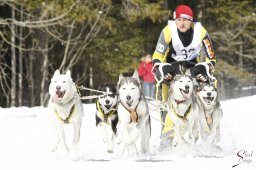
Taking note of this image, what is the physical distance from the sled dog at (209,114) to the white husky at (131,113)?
68cm

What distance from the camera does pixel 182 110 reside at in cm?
661

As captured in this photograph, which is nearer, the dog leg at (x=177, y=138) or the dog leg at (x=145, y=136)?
the dog leg at (x=177, y=138)

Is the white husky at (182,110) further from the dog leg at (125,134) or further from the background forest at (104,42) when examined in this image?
the background forest at (104,42)

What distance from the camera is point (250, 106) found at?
38.1 ft

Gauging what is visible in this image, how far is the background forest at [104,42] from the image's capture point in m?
19.7

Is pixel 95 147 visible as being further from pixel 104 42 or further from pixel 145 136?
pixel 104 42

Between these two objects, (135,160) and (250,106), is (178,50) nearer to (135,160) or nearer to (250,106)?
(135,160)

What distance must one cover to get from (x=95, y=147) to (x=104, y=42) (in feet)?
42.5

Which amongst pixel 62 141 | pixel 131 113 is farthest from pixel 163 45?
pixel 62 141

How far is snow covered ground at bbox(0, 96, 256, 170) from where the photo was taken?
18.4 feet

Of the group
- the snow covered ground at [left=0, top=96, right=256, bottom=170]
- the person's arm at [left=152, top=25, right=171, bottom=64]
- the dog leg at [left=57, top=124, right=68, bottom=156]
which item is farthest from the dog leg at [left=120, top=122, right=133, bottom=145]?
the person's arm at [left=152, top=25, right=171, bottom=64]

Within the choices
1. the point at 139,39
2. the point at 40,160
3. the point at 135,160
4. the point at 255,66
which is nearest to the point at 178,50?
the point at 135,160

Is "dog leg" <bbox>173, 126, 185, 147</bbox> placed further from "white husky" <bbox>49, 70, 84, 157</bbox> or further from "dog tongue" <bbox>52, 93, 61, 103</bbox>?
"dog tongue" <bbox>52, 93, 61, 103</bbox>

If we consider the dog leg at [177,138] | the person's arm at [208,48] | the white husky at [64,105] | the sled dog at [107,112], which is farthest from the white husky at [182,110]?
the white husky at [64,105]
